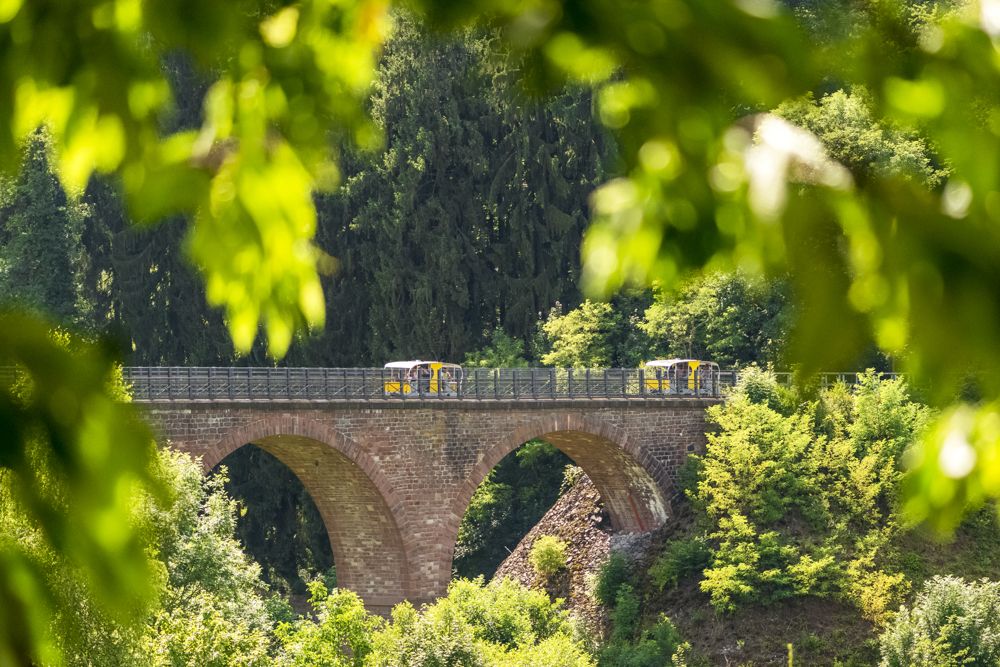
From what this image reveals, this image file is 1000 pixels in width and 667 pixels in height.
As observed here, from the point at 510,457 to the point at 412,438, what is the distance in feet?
41.8

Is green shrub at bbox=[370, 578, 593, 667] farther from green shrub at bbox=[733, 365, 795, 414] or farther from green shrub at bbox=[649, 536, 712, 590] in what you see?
green shrub at bbox=[733, 365, 795, 414]

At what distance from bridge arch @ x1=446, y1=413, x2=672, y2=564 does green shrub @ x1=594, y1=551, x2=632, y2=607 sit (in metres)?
2.03

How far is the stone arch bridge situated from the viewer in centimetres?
3098

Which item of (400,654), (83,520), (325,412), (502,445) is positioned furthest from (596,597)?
(83,520)

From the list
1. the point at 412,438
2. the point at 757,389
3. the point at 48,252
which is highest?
the point at 48,252

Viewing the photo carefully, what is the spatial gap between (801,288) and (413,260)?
42.6 metres

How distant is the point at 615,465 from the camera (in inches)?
1496

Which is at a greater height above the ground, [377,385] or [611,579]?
[377,385]

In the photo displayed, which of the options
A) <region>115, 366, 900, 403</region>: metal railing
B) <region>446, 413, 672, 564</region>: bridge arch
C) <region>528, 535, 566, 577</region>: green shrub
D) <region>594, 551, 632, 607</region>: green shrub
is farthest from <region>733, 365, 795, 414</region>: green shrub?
<region>528, 535, 566, 577</region>: green shrub

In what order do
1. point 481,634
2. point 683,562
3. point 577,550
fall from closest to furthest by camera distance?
point 481,634
point 683,562
point 577,550

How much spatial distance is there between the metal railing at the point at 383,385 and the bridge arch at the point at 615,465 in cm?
73

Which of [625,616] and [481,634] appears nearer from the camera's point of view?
[481,634]

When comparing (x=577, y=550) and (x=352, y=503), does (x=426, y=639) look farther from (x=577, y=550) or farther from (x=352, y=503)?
(x=577, y=550)

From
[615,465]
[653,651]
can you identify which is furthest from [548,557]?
[653,651]
